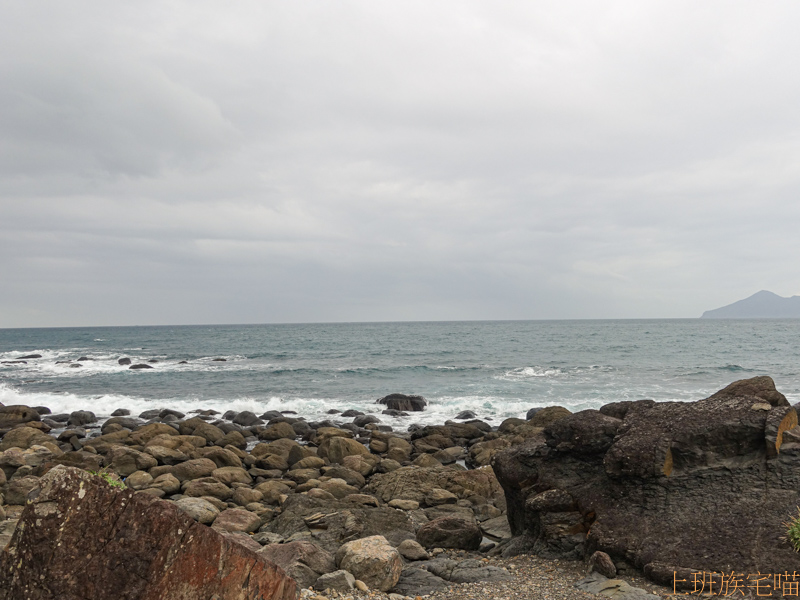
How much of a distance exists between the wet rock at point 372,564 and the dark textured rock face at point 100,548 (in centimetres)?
381

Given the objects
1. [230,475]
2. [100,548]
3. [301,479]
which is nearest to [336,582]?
[100,548]

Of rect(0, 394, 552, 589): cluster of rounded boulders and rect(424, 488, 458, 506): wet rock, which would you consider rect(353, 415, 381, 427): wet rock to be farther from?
rect(424, 488, 458, 506): wet rock

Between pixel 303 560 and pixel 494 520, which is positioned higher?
pixel 303 560

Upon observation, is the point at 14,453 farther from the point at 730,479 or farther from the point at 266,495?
the point at 730,479

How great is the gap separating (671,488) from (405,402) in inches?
920

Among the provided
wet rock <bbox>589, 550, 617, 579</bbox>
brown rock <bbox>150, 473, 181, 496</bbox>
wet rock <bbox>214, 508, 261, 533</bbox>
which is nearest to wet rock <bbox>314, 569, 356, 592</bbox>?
wet rock <bbox>589, 550, 617, 579</bbox>

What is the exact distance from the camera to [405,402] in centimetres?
3055

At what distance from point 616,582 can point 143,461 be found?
13.9 meters

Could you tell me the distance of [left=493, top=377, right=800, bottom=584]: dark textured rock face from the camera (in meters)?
6.81

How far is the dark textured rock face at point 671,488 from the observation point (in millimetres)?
6812

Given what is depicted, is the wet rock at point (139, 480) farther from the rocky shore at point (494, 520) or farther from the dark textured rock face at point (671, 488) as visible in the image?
the dark textured rock face at point (671, 488)

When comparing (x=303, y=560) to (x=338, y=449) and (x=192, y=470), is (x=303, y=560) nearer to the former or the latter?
(x=192, y=470)

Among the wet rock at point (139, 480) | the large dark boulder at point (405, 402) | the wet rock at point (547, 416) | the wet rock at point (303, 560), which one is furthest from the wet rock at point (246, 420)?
the wet rock at point (303, 560)

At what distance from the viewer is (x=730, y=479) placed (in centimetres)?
752
